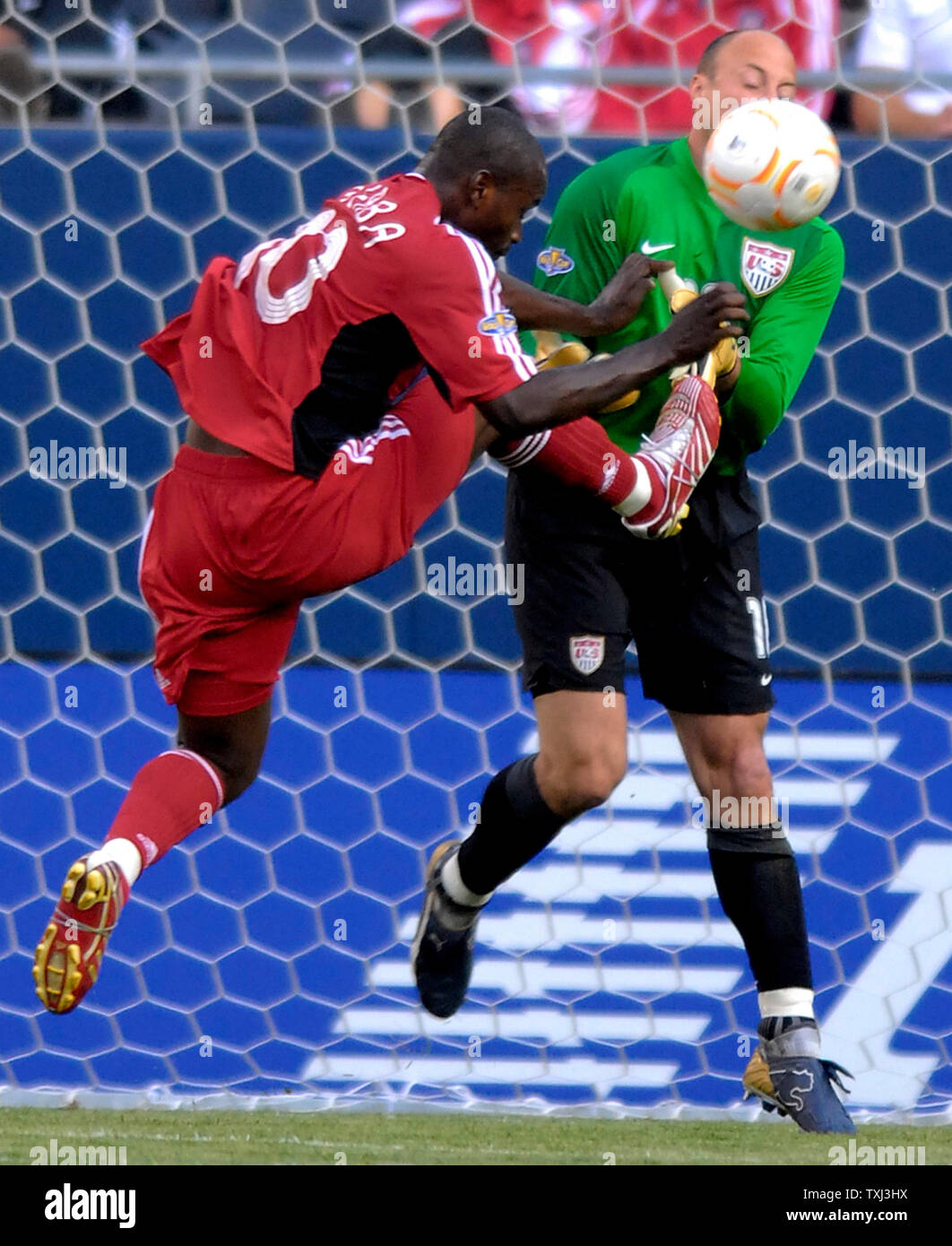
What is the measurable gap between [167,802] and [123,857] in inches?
5.0

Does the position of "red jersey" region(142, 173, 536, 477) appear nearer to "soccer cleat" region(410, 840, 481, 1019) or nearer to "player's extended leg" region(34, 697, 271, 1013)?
"player's extended leg" region(34, 697, 271, 1013)

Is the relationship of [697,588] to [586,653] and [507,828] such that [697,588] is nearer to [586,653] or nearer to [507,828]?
[586,653]

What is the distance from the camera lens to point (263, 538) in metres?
2.73

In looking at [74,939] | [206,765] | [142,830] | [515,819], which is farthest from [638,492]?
[74,939]

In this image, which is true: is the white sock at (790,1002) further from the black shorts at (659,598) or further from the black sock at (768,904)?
the black shorts at (659,598)

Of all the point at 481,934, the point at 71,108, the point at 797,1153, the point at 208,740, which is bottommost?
the point at 481,934

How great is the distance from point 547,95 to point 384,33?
32cm

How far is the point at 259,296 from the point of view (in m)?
2.77

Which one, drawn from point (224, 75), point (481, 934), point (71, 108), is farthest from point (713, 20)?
point (481, 934)

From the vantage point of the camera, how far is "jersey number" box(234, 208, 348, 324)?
2725 millimetres

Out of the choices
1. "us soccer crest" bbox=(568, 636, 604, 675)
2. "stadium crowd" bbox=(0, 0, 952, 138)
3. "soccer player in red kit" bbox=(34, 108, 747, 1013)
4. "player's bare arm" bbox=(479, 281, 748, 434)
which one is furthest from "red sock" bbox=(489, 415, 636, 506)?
"stadium crowd" bbox=(0, 0, 952, 138)

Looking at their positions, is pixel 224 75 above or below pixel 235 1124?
above

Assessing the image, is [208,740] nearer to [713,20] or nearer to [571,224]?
[571,224]

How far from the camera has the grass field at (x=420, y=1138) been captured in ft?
9.23
